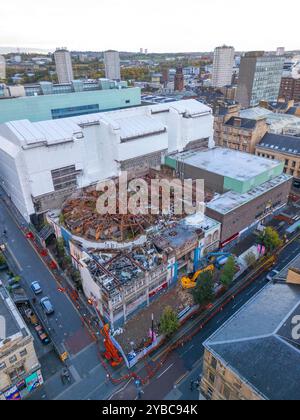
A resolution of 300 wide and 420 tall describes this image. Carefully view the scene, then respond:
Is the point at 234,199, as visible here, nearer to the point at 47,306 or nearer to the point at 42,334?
the point at 47,306

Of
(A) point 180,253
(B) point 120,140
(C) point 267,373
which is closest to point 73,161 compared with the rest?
(B) point 120,140

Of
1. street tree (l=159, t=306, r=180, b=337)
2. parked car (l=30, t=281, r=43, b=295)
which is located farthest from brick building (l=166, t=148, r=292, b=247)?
parked car (l=30, t=281, r=43, b=295)

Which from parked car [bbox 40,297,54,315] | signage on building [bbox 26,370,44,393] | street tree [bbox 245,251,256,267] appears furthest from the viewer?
street tree [bbox 245,251,256,267]

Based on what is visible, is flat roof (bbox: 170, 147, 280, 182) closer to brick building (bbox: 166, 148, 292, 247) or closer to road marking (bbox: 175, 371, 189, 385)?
brick building (bbox: 166, 148, 292, 247)

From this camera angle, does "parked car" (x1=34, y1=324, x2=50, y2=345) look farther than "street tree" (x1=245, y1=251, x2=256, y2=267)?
No

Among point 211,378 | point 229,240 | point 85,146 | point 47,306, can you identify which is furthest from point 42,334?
point 85,146

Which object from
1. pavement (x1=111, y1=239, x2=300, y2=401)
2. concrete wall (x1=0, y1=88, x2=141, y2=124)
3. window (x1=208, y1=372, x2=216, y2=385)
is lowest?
pavement (x1=111, y1=239, x2=300, y2=401)

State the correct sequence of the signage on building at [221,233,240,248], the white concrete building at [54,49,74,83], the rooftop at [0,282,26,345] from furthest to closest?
the white concrete building at [54,49,74,83]
the signage on building at [221,233,240,248]
the rooftop at [0,282,26,345]
